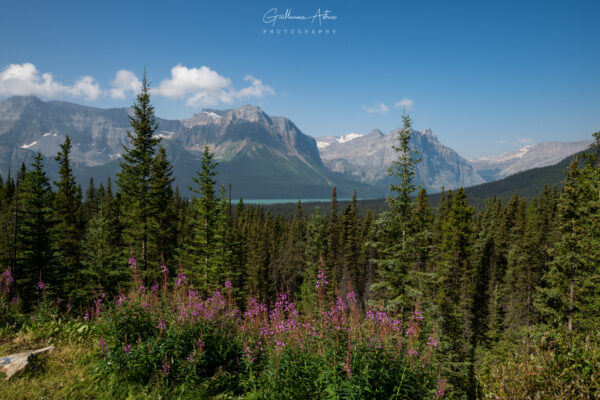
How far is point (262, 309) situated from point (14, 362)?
4.34 m

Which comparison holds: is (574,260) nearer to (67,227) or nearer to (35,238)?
(35,238)

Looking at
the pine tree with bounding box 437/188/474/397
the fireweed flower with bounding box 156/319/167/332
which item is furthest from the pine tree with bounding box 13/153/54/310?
the pine tree with bounding box 437/188/474/397

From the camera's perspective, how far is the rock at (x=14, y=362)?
474 cm

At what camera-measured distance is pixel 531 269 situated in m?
38.6

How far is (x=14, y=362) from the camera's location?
16.1 ft

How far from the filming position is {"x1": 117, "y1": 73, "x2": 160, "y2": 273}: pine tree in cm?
1916

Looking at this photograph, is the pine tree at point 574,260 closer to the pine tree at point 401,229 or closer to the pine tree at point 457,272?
the pine tree at point 457,272

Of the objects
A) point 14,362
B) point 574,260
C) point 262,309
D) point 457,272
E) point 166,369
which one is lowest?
point 457,272

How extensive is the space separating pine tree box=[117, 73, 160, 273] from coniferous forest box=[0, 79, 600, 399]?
0.11 meters

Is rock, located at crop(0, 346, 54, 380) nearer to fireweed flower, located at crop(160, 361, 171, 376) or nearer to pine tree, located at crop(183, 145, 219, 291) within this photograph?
fireweed flower, located at crop(160, 361, 171, 376)

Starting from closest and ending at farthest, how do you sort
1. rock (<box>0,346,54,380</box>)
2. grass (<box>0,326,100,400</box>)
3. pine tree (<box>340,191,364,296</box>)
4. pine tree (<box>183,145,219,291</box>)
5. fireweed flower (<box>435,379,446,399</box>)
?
1. fireweed flower (<box>435,379,446,399</box>)
2. grass (<box>0,326,100,400</box>)
3. rock (<box>0,346,54,380</box>)
4. pine tree (<box>183,145,219,291</box>)
5. pine tree (<box>340,191,364,296</box>)

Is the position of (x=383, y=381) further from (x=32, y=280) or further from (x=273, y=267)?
(x=273, y=267)

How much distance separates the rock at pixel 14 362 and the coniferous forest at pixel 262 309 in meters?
0.17

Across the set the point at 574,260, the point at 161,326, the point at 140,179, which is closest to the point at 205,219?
the point at 140,179
